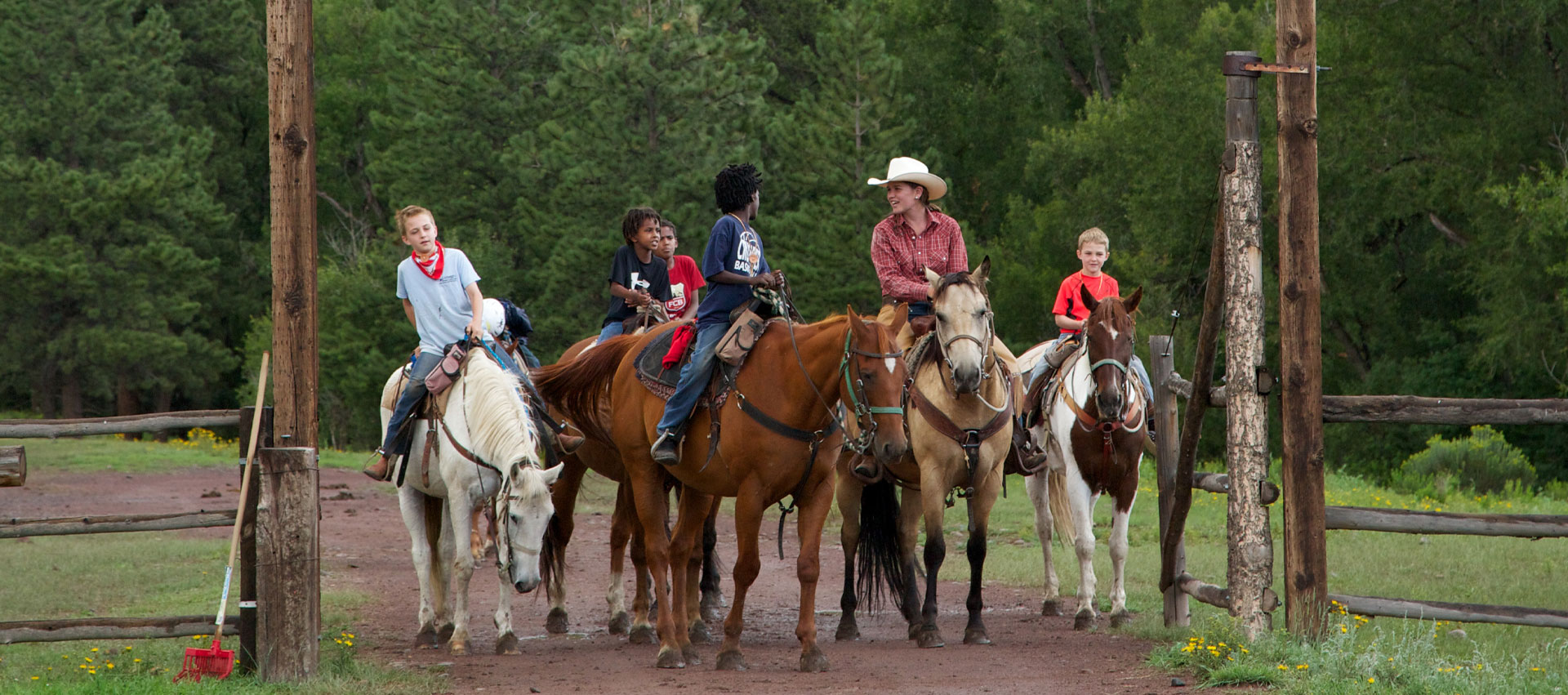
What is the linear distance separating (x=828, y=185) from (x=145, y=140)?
68.4 feet

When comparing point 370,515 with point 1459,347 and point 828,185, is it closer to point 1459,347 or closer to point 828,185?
point 828,185

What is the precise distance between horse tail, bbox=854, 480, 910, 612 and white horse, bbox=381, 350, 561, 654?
2.21m

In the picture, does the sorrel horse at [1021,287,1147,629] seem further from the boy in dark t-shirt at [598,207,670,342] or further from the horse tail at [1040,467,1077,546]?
the boy in dark t-shirt at [598,207,670,342]

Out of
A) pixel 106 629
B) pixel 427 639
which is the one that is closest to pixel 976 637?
pixel 427 639

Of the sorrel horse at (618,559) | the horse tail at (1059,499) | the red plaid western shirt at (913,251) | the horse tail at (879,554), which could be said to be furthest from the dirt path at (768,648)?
the red plaid western shirt at (913,251)

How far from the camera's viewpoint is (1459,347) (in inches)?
1213

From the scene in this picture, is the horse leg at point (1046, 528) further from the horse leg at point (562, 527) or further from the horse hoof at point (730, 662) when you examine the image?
the horse leg at point (562, 527)

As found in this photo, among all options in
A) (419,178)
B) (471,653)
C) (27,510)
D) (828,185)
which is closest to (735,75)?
(828,185)

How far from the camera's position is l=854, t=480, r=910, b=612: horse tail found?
351 inches

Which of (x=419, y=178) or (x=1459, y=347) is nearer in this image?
(x=1459, y=347)

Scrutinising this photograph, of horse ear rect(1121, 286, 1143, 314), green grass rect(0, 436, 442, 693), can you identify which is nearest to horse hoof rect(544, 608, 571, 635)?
green grass rect(0, 436, 442, 693)

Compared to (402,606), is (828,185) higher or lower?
higher

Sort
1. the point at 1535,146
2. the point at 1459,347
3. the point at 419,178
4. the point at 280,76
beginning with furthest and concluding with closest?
the point at 419,178, the point at 1459,347, the point at 1535,146, the point at 280,76

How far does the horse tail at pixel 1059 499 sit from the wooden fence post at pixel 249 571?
519 cm
